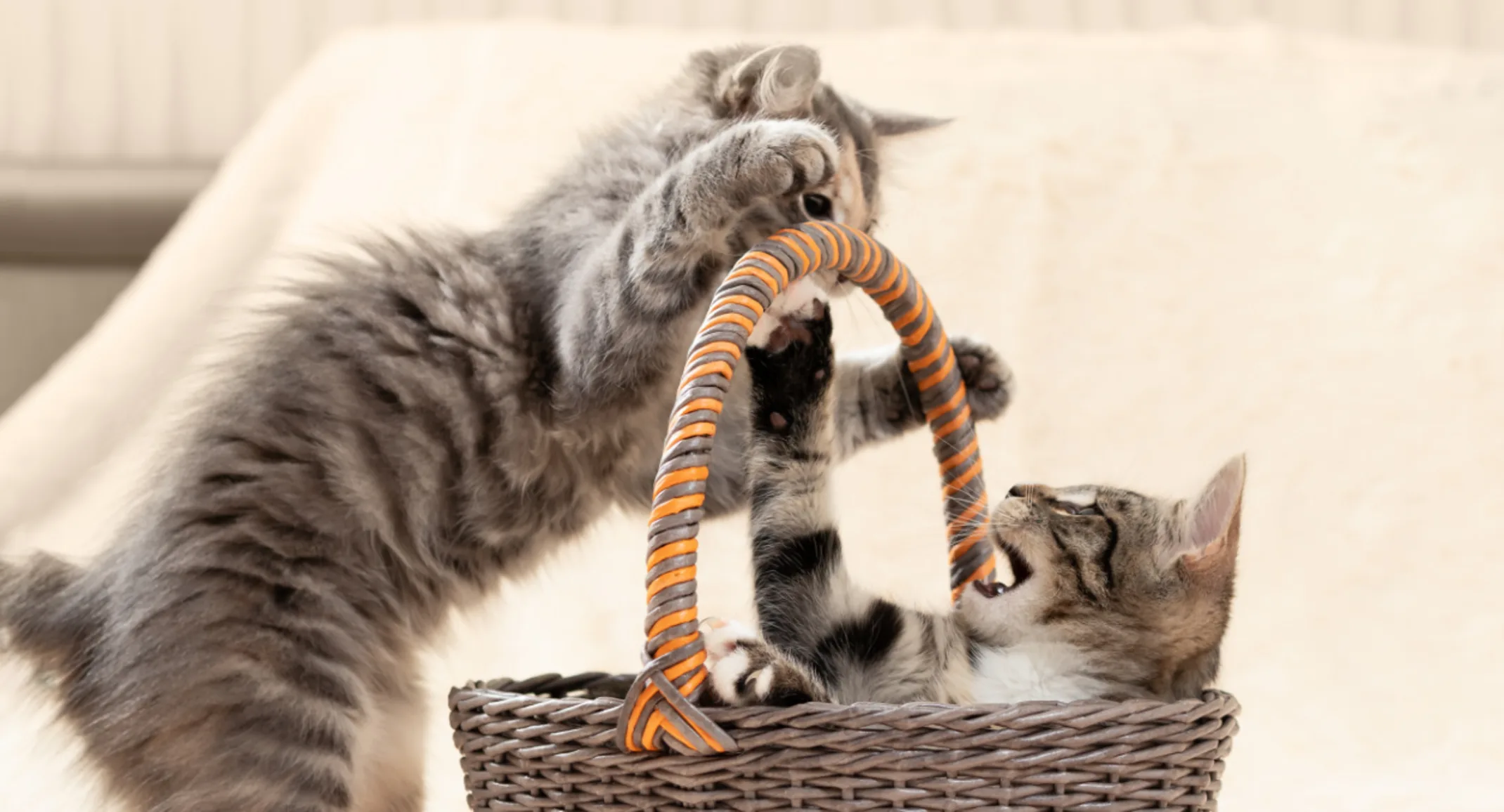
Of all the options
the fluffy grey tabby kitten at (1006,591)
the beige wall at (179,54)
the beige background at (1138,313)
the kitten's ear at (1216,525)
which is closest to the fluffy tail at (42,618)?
the beige background at (1138,313)

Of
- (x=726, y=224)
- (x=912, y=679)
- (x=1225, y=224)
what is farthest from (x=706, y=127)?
(x=1225, y=224)

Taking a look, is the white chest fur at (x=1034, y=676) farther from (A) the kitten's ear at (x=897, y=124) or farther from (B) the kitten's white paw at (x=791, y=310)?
(A) the kitten's ear at (x=897, y=124)

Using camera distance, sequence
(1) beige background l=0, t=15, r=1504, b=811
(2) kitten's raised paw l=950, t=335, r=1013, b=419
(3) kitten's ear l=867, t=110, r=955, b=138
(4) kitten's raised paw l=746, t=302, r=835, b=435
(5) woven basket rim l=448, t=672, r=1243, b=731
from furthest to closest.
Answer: (1) beige background l=0, t=15, r=1504, b=811 → (3) kitten's ear l=867, t=110, r=955, b=138 → (2) kitten's raised paw l=950, t=335, r=1013, b=419 → (4) kitten's raised paw l=746, t=302, r=835, b=435 → (5) woven basket rim l=448, t=672, r=1243, b=731

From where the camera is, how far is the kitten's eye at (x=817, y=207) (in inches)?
49.9

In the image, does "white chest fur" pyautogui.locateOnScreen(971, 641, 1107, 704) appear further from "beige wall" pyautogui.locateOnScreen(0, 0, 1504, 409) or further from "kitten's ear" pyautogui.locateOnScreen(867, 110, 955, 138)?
"beige wall" pyautogui.locateOnScreen(0, 0, 1504, 409)

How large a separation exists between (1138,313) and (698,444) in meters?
1.56

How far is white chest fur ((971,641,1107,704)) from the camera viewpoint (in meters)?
1.04

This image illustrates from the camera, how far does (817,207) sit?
127cm

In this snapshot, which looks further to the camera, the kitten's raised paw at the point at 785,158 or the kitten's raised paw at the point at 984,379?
the kitten's raised paw at the point at 984,379

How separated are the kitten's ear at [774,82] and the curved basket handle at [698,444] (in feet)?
0.87

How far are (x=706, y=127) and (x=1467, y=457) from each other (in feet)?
4.62

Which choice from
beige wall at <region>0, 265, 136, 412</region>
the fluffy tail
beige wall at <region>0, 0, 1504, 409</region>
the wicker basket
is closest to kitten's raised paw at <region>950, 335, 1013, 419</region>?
the wicker basket

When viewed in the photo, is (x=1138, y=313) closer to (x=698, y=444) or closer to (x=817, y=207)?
(x=817, y=207)

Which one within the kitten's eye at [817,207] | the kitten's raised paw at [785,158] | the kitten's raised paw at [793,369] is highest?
the kitten's raised paw at [785,158]
